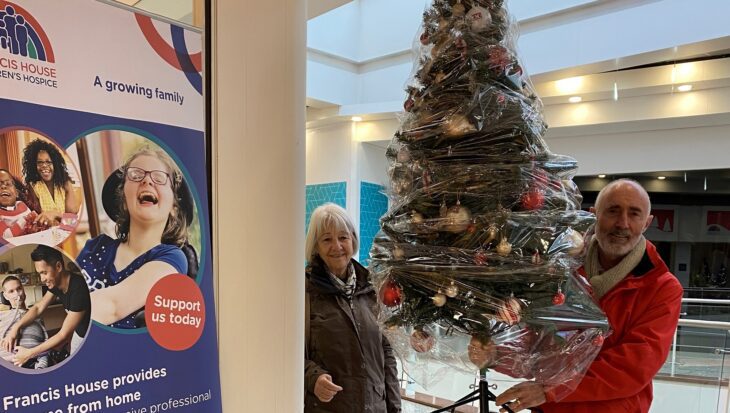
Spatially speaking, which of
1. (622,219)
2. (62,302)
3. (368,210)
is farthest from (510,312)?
(368,210)

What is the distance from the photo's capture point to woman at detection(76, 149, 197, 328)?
110 cm

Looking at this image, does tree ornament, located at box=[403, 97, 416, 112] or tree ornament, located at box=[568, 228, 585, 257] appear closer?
tree ornament, located at box=[568, 228, 585, 257]

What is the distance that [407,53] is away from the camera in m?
6.95

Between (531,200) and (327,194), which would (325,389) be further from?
(327,194)

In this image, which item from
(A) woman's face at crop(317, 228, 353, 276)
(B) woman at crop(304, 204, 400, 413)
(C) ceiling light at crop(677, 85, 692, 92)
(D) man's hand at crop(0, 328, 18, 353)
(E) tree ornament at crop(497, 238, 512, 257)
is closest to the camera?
(D) man's hand at crop(0, 328, 18, 353)

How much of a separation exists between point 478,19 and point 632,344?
1087mm

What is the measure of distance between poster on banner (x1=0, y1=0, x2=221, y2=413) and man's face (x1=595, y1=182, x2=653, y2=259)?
52.6 inches

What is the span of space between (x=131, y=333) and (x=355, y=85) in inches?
262

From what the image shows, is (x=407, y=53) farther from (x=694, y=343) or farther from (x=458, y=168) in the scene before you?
(x=458, y=168)

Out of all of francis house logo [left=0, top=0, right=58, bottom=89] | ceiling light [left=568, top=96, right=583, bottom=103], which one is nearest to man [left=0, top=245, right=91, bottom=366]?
francis house logo [left=0, top=0, right=58, bottom=89]

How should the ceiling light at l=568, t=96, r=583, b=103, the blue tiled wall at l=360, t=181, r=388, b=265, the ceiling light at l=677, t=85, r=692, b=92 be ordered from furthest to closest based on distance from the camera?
the blue tiled wall at l=360, t=181, r=388, b=265, the ceiling light at l=568, t=96, r=583, b=103, the ceiling light at l=677, t=85, r=692, b=92

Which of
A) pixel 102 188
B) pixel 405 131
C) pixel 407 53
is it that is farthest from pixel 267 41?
pixel 407 53

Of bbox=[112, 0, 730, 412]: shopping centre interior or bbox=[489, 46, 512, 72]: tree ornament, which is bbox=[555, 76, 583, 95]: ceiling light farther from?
bbox=[489, 46, 512, 72]: tree ornament

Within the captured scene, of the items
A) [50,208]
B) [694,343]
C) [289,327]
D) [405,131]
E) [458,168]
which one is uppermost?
[405,131]
